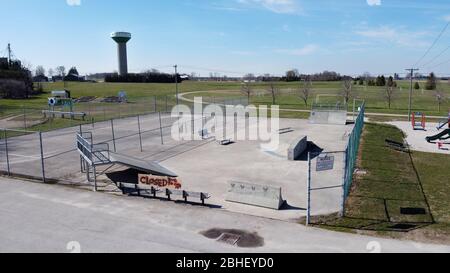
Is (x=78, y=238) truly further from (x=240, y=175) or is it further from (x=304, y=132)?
(x=304, y=132)

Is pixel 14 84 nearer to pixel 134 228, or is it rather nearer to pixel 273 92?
pixel 273 92

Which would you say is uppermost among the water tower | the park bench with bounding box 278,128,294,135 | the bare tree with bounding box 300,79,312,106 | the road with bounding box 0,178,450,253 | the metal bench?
the water tower

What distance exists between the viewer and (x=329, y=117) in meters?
37.0

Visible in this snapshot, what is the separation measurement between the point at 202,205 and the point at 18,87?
259ft

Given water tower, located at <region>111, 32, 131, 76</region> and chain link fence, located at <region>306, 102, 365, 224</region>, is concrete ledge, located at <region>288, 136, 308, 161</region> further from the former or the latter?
water tower, located at <region>111, 32, 131, 76</region>

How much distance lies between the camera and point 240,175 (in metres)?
17.9

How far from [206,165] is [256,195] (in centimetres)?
646

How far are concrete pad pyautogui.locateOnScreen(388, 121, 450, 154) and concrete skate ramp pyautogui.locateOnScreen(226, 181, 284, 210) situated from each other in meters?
15.1

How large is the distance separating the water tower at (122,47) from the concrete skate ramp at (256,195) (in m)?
168

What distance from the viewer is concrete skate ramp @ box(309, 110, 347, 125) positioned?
36.6 meters

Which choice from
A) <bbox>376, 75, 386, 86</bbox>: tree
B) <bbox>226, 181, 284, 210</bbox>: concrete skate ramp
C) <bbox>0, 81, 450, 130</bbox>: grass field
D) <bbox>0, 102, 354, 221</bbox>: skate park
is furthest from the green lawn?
<bbox>226, 181, 284, 210</bbox>: concrete skate ramp

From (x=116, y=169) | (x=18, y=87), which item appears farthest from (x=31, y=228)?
(x=18, y=87)

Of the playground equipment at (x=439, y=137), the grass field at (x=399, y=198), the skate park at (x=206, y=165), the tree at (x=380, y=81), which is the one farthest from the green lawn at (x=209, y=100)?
the grass field at (x=399, y=198)

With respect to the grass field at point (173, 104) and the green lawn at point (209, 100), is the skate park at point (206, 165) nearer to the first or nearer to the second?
the grass field at point (173, 104)
